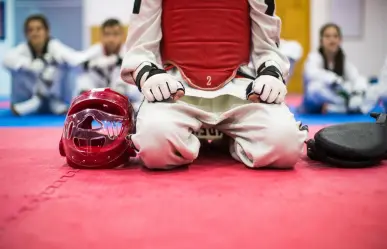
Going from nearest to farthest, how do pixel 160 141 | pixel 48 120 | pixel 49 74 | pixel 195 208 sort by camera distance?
pixel 195 208 < pixel 160 141 < pixel 48 120 < pixel 49 74

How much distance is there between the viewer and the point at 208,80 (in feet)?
7.43

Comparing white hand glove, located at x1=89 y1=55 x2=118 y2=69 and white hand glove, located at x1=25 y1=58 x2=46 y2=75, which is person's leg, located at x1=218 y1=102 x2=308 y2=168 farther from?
white hand glove, located at x1=25 y1=58 x2=46 y2=75

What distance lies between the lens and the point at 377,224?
1.31 meters

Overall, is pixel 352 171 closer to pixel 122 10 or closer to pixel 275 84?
pixel 275 84

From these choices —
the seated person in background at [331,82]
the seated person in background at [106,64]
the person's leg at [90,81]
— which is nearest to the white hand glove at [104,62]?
the seated person in background at [106,64]

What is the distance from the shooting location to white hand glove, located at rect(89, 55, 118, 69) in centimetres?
548

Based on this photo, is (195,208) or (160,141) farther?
(160,141)

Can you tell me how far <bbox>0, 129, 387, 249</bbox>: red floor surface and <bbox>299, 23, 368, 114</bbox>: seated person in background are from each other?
133 inches

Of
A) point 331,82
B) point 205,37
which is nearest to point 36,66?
point 331,82

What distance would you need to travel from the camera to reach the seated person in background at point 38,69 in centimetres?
541

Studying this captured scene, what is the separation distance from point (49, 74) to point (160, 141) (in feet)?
12.5

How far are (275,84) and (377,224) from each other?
2.86ft

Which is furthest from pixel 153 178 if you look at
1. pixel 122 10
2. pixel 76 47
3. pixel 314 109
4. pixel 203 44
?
pixel 76 47

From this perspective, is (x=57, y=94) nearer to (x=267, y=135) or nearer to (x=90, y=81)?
(x=90, y=81)
